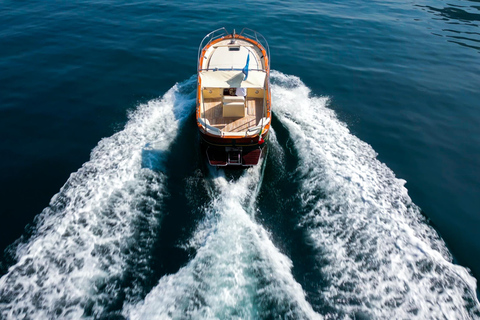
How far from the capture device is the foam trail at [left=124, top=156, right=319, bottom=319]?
7.45m

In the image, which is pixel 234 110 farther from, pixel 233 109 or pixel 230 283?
pixel 230 283

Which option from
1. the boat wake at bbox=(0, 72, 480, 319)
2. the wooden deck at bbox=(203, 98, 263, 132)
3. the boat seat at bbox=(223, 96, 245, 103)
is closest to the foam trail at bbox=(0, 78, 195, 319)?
the boat wake at bbox=(0, 72, 480, 319)

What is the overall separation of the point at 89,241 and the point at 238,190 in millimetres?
5437

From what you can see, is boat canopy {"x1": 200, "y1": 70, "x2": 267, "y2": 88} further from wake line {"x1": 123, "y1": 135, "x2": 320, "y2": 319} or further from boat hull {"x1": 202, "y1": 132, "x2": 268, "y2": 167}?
wake line {"x1": 123, "y1": 135, "x2": 320, "y2": 319}

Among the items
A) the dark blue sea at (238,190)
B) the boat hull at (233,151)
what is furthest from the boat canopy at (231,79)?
the boat hull at (233,151)

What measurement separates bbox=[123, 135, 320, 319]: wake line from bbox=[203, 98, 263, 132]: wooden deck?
13.8 ft

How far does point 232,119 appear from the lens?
12.5 meters

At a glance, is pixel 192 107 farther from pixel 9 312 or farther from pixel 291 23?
pixel 291 23

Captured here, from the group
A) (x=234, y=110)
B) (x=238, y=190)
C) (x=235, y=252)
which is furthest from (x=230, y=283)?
(x=234, y=110)

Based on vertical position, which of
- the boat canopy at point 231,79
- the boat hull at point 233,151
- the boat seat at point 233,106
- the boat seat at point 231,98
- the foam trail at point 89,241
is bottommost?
the foam trail at point 89,241

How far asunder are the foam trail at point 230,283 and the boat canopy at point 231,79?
622 cm

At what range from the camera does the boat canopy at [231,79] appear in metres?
12.6

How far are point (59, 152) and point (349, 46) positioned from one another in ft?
71.0

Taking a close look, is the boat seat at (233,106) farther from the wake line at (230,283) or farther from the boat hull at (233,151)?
the wake line at (230,283)
